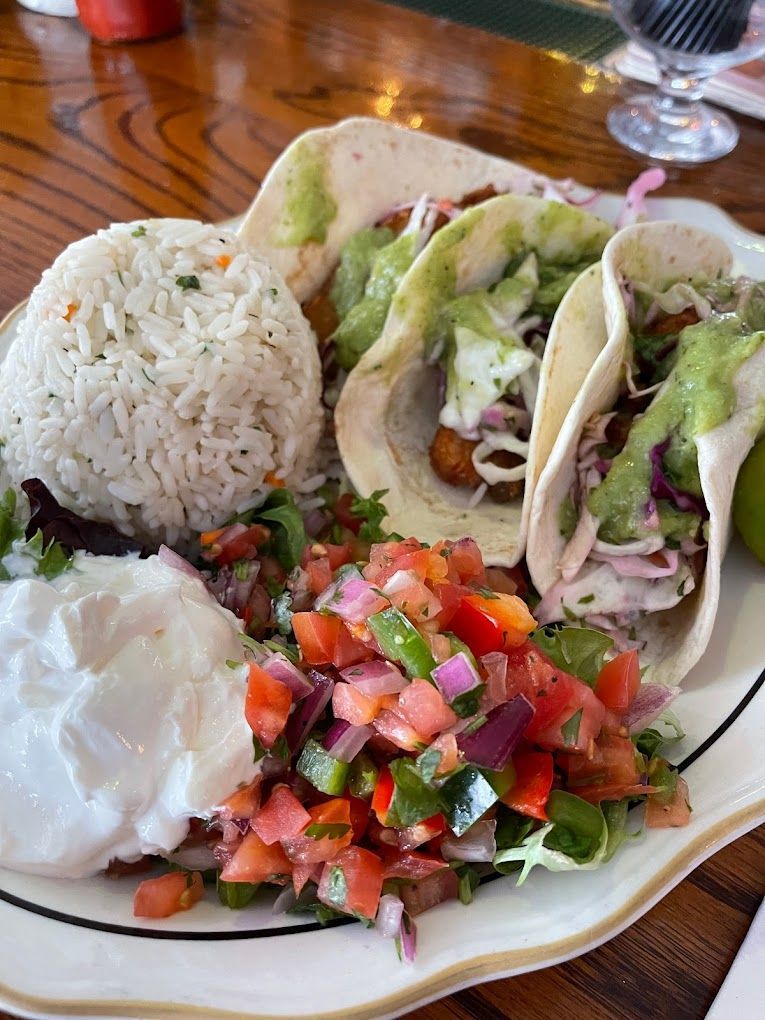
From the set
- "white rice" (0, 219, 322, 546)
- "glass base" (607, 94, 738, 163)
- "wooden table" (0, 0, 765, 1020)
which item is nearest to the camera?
"white rice" (0, 219, 322, 546)

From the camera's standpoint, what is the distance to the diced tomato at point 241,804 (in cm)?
131

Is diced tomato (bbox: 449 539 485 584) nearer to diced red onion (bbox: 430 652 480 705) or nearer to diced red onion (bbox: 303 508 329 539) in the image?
diced red onion (bbox: 430 652 480 705)

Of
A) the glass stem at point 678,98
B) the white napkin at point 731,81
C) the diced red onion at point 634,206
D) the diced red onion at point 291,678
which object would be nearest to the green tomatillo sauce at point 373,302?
the diced red onion at point 634,206

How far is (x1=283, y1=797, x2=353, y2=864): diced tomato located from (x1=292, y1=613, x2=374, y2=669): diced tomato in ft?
0.71

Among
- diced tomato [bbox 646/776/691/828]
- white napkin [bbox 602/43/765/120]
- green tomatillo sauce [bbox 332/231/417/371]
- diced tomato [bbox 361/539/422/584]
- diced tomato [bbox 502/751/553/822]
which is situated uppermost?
white napkin [bbox 602/43/765/120]

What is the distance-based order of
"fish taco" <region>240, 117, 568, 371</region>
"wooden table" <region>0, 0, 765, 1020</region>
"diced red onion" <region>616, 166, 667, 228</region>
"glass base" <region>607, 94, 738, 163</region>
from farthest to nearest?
"glass base" <region>607, 94, 738, 163</region> < "wooden table" <region>0, 0, 765, 1020</region> < "diced red onion" <region>616, 166, 667, 228</region> < "fish taco" <region>240, 117, 568, 371</region>

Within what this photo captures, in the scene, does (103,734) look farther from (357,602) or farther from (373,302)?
(373,302)

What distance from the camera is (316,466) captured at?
7.39 ft

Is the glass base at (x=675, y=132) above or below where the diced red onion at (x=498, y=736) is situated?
above

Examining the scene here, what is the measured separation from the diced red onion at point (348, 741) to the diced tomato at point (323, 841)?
0.07 metres

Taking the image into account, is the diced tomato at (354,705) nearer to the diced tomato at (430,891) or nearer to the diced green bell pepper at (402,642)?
the diced green bell pepper at (402,642)

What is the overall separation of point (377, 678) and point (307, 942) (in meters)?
0.40

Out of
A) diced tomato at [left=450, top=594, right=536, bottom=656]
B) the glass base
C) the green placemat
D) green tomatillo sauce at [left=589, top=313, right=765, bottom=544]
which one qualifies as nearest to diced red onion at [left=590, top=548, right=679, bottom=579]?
green tomatillo sauce at [left=589, top=313, right=765, bottom=544]

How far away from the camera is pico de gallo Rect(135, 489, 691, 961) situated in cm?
128
